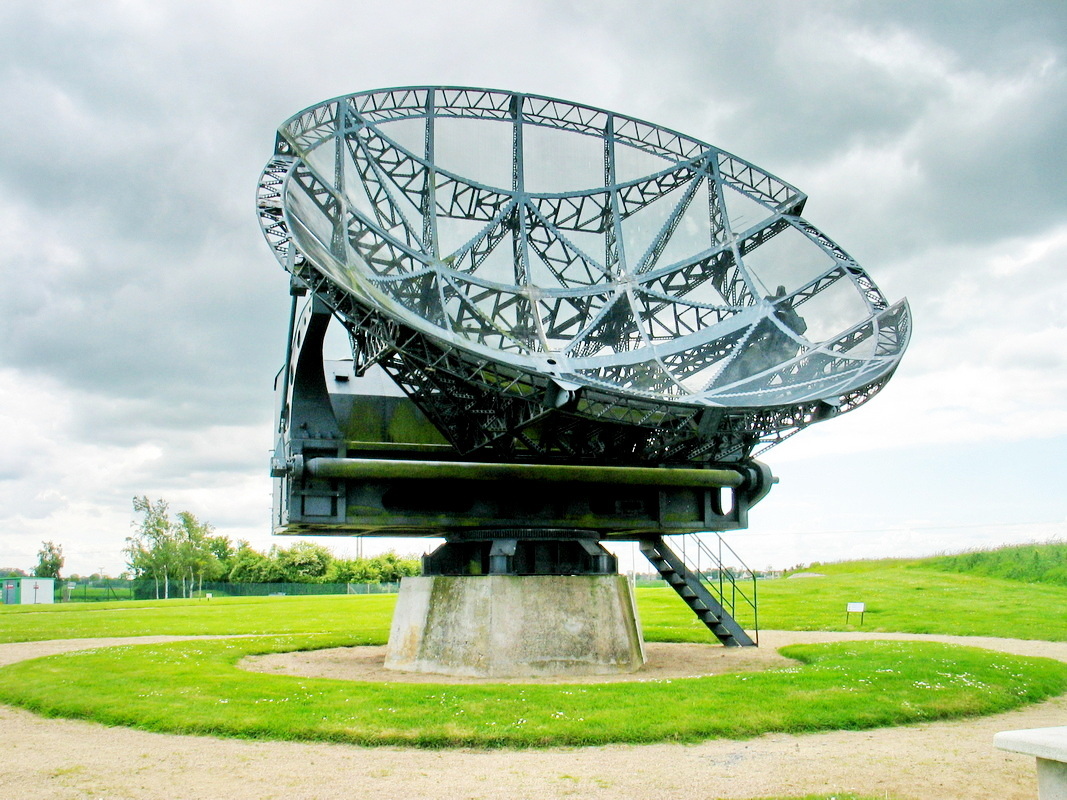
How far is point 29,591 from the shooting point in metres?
81.6

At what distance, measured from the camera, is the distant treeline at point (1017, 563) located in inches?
2115

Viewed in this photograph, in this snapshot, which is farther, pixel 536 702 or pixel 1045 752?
pixel 536 702

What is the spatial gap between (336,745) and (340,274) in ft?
29.2

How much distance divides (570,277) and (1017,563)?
45931mm

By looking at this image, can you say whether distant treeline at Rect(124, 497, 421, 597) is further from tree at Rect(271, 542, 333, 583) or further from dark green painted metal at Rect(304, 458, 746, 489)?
dark green painted metal at Rect(304, 458, 746, 489)

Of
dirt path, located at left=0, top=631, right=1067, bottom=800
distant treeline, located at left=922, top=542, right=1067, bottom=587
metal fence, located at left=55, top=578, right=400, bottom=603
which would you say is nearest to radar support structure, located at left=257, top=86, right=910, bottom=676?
dirt path, located at left=0, top=631, right=1067, bottom=800

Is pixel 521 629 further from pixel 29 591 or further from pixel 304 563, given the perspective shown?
pixel 304 563

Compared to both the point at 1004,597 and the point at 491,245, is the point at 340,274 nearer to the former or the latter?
the point at 491,245

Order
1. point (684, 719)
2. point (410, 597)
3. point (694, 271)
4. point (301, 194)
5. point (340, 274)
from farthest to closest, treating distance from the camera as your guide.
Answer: point (694, 271)
point (410, 597)
point (301, 194)
point (340, 274)
point (684, 719)

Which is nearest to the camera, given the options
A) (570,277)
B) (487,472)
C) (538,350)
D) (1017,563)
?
(487,472)

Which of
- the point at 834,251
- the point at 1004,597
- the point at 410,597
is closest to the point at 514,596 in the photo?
the point at 410,597

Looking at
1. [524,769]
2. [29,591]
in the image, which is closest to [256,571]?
[29,591]

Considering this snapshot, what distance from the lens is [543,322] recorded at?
2352 cm

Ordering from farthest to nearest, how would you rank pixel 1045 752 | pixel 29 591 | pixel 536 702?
pixel 29 591 → pixel 536 702 → pixel 1045 752
